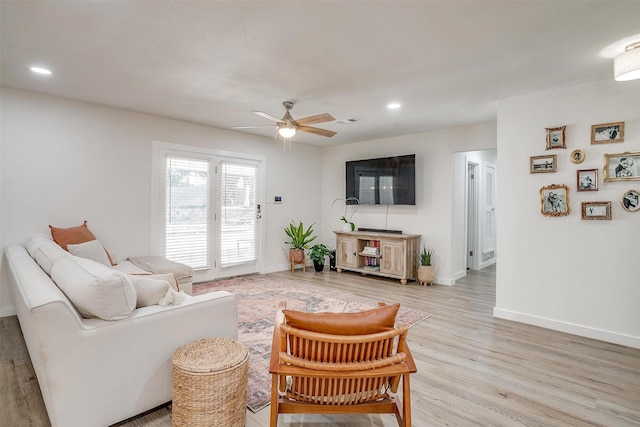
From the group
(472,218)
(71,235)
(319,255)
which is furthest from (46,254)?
(472,218)

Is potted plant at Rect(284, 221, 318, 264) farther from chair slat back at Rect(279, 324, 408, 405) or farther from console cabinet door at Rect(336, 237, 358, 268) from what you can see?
chair slat back at Rect(279, 324, 408, 405)

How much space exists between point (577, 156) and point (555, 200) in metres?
0.48

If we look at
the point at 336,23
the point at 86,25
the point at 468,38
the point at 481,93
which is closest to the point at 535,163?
the point at 481,93

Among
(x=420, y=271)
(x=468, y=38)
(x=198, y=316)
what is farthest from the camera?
(x=420, y=271)

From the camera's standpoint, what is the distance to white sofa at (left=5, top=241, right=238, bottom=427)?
1600mm

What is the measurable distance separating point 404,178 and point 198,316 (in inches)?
175

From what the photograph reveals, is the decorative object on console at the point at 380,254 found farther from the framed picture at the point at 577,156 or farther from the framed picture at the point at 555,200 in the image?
the framed picture at the point at 577,156

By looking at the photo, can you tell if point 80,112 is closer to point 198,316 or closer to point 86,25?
point 86,25

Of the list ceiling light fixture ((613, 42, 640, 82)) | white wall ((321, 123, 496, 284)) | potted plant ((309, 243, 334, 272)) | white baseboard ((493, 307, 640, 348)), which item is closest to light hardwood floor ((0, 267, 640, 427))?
white baseboard ((493, 307, 640, 348))

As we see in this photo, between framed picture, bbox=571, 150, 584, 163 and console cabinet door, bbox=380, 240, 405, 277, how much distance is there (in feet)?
8.59

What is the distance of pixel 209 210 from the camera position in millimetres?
5242

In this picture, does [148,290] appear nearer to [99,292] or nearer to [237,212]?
[99,292]

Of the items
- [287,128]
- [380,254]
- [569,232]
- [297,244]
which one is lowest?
[380,254]

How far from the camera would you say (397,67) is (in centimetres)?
296
